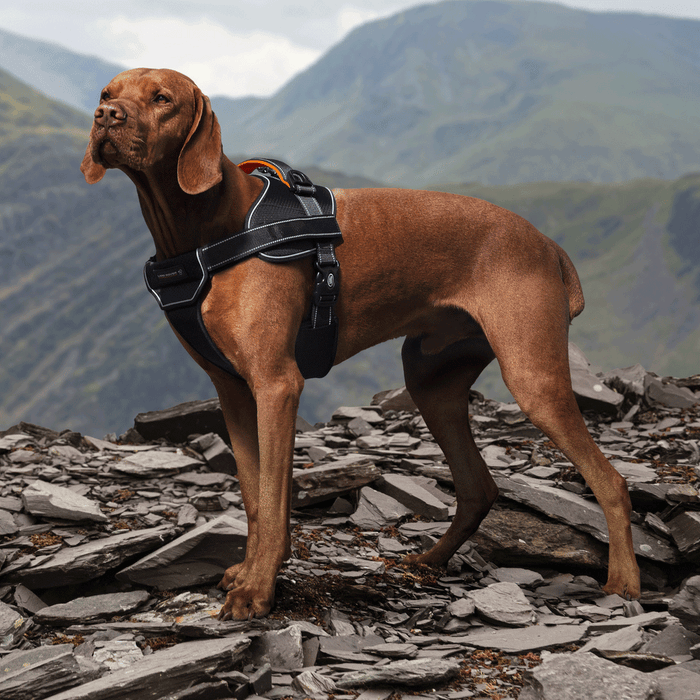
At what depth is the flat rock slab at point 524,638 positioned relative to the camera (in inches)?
125

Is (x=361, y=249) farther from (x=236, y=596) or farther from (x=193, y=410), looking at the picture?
(x=193, y=410)

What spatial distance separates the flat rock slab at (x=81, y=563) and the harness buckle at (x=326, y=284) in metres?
1.77

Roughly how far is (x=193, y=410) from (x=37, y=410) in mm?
91092

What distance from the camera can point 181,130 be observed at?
10.2 feet

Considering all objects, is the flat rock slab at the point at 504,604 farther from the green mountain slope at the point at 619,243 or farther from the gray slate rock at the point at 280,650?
the green mountain slope at the point at 619,243

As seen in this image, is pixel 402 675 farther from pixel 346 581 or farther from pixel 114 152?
pixel 114 152

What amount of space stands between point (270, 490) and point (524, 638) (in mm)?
1390

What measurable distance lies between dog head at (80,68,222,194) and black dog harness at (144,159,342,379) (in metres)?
0.32

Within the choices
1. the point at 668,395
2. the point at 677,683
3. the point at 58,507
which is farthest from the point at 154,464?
the point at 668,395

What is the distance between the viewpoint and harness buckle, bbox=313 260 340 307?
11.2ft

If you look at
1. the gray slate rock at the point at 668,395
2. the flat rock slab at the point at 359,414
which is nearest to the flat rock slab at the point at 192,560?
the flat rock slab at the point at 359,414

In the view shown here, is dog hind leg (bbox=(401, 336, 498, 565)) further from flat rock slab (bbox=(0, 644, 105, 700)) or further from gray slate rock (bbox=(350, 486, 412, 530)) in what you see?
flat rock slab (bbox=(0, 644, 105, 700))

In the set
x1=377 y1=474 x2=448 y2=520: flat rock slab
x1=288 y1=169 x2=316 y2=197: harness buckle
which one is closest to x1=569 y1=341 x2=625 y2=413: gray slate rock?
x1=377 y1=474 x2=448 y2=520: flat rock slab

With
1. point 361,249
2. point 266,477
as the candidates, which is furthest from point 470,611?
point 361,249
